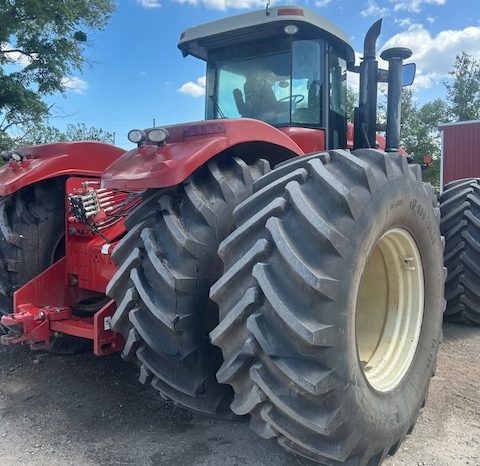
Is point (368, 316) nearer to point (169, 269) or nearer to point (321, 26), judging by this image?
point (169, 269)

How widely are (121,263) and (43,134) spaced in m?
22.6

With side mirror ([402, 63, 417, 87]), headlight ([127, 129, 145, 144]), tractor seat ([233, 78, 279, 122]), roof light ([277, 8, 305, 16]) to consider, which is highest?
roof light ([277, 8, 305, 16])

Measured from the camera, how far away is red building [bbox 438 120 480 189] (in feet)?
67.1

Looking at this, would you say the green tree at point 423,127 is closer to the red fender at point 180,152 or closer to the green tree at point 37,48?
the green tree at point 37,48

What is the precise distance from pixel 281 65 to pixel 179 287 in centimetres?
209

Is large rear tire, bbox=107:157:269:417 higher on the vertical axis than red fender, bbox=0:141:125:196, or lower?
lower

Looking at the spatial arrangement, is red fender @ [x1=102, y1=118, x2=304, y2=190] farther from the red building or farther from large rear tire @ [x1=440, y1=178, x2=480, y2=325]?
the red building

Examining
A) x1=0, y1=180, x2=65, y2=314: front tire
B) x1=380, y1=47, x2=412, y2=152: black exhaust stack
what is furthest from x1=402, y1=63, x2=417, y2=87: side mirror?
x1=0, y1=180, x2=65, y2=314: front tire

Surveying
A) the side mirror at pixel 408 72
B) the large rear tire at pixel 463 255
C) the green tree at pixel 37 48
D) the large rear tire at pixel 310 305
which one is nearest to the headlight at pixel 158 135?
the large rear tire at pixel 310 305

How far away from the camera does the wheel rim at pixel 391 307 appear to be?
2781 mm

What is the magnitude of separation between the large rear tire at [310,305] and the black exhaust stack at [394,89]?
1.80 metres

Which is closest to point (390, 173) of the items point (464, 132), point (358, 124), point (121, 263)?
point (121, 263)

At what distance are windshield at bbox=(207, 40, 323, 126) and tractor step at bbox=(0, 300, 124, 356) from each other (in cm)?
190

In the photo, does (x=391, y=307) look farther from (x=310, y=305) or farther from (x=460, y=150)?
(x=460, y=150)
